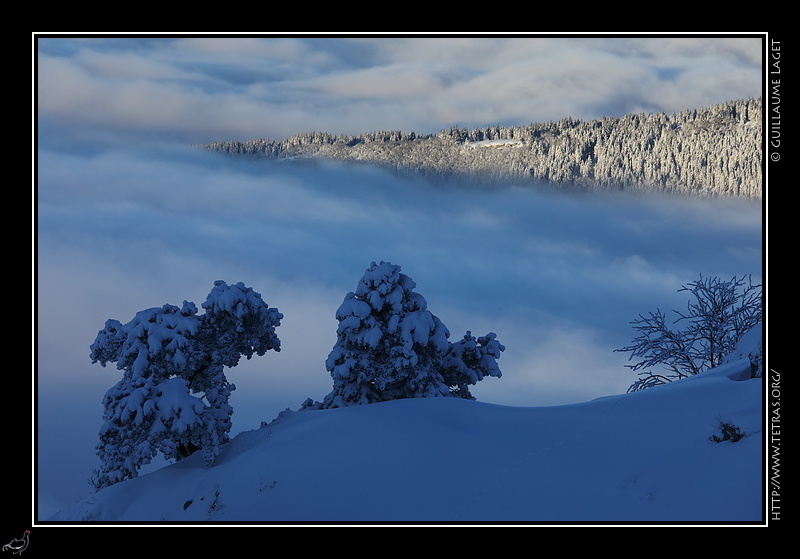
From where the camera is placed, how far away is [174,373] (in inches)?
825

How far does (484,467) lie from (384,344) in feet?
27.8

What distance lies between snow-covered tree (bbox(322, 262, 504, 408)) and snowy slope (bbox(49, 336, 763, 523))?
2407mm

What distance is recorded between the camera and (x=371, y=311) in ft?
76.1

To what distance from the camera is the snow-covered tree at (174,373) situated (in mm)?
19547

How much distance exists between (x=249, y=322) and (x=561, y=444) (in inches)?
449

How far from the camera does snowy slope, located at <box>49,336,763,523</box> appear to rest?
13180 mm

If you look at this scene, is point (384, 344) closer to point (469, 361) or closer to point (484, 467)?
point (469, 361)

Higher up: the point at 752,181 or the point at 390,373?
the point at 752,181
